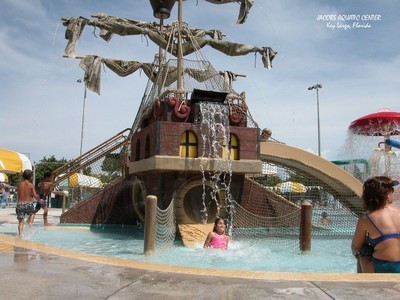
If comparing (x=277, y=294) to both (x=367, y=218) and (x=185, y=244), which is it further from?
(x=185, y=244)

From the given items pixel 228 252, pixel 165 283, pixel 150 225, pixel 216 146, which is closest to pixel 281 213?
pixel 216 146

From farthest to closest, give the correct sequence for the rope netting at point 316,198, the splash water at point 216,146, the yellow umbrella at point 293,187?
1. the yellow umbrella at point 293,187
2. the rope netting at point 316,198
3. the splash water at point 216,146

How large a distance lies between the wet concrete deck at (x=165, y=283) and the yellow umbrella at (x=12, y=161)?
21333 millimetres

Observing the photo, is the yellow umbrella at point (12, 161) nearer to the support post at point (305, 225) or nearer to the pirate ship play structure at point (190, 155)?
the pirate ship play structure at point (190, 155)

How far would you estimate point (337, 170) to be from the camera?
1462cm

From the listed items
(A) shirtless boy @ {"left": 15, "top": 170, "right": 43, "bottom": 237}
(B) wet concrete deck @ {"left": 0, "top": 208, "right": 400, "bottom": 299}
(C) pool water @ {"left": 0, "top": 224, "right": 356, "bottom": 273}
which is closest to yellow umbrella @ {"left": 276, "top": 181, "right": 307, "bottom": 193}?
(C) pool water @ {"left": 0, "top": 224, "right": 356, "bottom": 273}

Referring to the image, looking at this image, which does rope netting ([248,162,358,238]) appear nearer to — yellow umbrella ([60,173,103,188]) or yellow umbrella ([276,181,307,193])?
yellow umbrella ([276,181,307,193])

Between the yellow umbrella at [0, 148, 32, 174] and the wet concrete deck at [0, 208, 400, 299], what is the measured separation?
2133cm

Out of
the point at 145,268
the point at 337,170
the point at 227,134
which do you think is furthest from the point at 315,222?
the point at 145,268

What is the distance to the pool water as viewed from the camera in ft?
26.4

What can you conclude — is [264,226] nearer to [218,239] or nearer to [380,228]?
[218,239]

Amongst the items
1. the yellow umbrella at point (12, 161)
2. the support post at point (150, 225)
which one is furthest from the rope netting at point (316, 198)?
the yellow umbrella at point (12, 161)

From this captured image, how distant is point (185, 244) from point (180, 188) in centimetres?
160

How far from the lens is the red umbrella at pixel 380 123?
1612 centimetres
